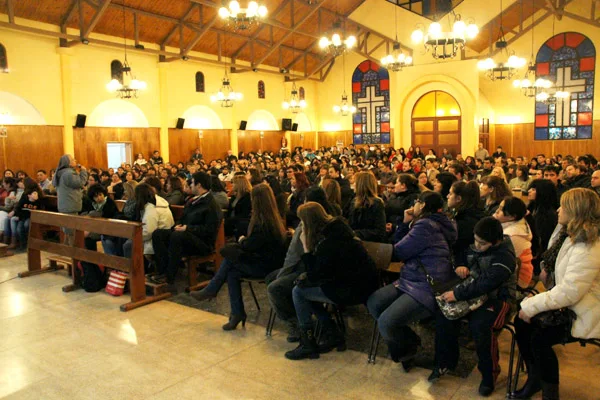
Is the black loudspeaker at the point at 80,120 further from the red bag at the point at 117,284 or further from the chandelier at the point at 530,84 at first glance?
the chandelier at the point at 530,84

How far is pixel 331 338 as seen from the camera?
3.74m

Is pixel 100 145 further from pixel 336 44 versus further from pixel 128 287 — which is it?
pixel 128 287

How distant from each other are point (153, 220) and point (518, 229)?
11.7 feet

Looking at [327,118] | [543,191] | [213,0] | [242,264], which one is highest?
[213,0]

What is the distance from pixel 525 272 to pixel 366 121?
19951mm

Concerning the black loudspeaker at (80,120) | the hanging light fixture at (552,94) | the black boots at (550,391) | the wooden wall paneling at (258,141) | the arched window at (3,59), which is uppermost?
the arched window at (3,59)

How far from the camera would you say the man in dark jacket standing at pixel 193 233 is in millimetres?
5195

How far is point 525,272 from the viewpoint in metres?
3.54

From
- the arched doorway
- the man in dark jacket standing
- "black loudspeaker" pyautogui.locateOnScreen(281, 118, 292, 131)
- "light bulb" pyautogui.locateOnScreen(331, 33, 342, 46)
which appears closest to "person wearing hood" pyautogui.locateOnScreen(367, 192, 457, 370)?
the man in dark jacket standing

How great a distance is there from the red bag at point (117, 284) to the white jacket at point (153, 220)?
34 cm

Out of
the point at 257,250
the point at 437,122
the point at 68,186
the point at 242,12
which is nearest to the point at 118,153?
the point at 242,12

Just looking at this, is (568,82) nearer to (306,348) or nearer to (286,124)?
(286,124)

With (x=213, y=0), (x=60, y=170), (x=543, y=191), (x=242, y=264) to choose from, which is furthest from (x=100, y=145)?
(x=543, y=191)

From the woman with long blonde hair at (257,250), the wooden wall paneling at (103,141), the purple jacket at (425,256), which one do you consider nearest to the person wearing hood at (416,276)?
the purple jacket at (425,256)
